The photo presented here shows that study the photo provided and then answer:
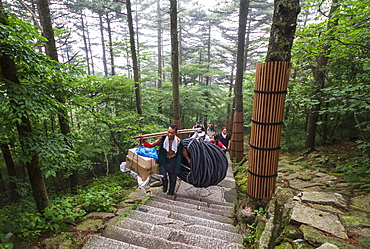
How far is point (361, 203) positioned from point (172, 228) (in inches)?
117

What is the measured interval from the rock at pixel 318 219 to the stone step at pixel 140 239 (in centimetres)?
142

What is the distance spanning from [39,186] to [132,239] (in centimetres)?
172

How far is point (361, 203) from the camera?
2.87m

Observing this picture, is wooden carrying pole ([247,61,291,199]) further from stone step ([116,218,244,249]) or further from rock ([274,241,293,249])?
rock ([274,241,293,249])

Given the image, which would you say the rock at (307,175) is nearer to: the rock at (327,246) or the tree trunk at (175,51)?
the rock at (327,246)

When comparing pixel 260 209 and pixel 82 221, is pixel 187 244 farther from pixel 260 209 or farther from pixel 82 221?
pixel 82 221

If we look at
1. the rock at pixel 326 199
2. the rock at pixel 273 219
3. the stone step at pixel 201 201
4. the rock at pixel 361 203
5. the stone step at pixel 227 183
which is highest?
the rock at pixel 326 199

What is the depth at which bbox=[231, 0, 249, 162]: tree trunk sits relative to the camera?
790 centimetres

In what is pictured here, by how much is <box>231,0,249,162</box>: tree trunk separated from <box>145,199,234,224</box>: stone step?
5.48 metres

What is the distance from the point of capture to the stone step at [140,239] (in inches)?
89.5

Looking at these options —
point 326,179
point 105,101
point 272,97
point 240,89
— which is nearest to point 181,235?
point 272,97

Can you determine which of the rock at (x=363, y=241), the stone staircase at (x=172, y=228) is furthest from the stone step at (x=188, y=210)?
the rock at (x=363, y=241)

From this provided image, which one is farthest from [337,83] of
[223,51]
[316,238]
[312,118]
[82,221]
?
[223,51]

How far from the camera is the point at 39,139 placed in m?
2.56
